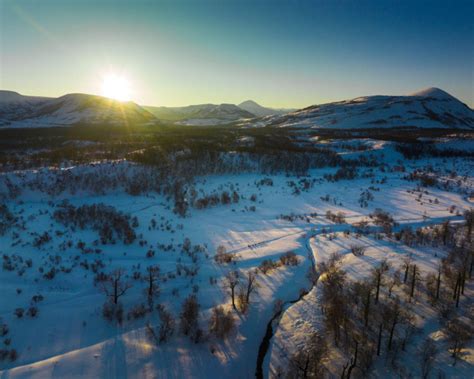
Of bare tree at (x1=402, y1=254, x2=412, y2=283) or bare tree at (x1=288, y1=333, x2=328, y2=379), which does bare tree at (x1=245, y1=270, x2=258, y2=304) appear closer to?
bare tree at (x1=288, y1=333, x2=328, y2=379)

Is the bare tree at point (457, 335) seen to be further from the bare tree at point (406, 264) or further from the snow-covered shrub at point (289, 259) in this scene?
the snow-covered shrub at point (289, 259)

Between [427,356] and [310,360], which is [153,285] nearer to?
[310,360]

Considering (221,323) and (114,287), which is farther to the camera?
(114,287)

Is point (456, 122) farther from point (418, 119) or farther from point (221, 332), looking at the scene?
point (221, 332)

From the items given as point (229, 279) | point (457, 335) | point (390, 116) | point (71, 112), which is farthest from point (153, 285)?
point (71, 112)

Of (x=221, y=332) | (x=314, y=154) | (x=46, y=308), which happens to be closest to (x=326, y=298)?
(x=221, y=332)
